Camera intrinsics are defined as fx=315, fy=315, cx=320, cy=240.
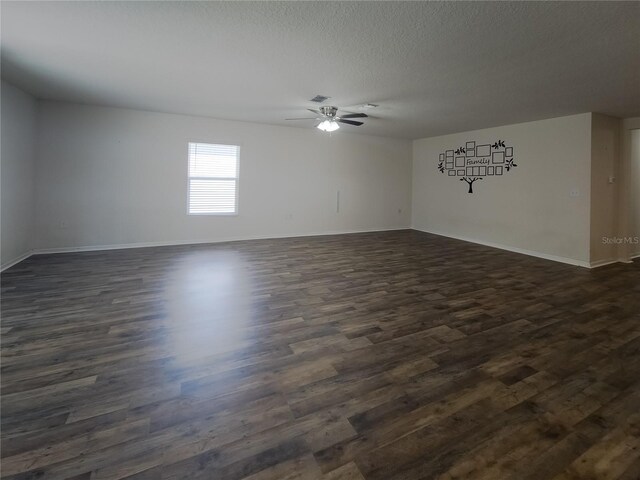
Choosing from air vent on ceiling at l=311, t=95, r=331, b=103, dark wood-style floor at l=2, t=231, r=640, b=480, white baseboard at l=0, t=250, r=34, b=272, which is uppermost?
air vent on ceiling at l=311, t=95, r=331, b=103

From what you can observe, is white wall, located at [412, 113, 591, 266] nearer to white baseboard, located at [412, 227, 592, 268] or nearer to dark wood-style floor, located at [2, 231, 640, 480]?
white baseboard, located at [412, 227, 592, 268]

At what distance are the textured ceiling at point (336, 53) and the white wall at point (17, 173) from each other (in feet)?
0.95

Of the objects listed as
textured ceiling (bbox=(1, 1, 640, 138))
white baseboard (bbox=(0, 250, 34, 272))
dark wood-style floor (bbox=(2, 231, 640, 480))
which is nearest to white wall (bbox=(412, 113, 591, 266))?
textured ceiling (bbox=(1, 1, 640, 138))

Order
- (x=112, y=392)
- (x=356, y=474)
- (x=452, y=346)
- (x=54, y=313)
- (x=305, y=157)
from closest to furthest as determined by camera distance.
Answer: (x=356, y=474)
(x=112, y=392)
(x=452, y=346)
(x=54, y=313)
(x=305, y=157)

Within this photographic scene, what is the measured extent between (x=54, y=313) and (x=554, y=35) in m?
5.05

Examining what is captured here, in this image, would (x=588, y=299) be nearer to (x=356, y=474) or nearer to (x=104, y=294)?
(x=356, y=474)

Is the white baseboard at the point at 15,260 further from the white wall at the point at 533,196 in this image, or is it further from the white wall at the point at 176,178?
the white wall at the point at 533,196

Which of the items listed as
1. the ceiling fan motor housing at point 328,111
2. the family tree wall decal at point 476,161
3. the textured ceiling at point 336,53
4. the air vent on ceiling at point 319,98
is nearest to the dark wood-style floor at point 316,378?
the textured ceiling at point 336,53

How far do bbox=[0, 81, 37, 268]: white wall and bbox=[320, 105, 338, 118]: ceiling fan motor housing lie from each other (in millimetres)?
4233

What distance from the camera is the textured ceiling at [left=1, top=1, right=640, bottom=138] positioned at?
234 cm

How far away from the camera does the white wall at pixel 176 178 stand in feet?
17.6

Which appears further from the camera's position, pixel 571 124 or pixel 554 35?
pixel 571 124

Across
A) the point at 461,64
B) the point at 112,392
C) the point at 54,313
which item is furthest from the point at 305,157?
the point at 112,392

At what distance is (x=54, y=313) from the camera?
301 centimetres
